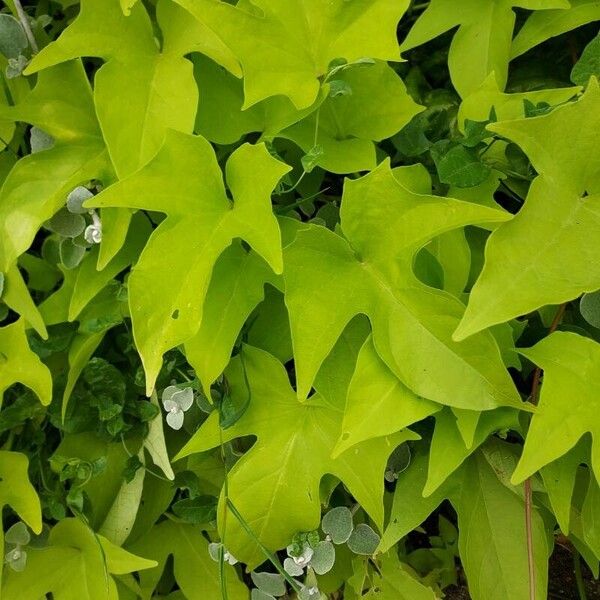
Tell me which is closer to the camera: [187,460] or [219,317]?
[219,317]

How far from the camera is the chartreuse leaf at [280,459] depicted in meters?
0.63

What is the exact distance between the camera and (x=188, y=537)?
86 centimetres

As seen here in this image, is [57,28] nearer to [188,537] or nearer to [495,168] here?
[495,168]

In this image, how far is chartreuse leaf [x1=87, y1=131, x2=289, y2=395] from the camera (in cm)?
53

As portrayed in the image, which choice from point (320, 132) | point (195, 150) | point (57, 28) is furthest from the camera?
point (57, 28)

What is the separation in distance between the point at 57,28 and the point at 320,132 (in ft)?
1.21

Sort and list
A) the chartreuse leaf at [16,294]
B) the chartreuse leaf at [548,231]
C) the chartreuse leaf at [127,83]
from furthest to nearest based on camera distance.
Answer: the chartreuse leaf at [16,294], the chartreuse leaf at [127,83], the chartreuse leaf at [548,231]

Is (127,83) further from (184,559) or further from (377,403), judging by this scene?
(184,559)

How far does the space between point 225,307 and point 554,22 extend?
17.4 inches

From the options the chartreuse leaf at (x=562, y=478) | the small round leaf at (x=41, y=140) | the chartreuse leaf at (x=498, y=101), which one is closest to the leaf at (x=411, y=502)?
the chartreuse leaf at (x=562, y=478)

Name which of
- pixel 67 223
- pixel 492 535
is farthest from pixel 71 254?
pixel 492 535

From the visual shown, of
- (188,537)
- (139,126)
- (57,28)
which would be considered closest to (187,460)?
(188,537)

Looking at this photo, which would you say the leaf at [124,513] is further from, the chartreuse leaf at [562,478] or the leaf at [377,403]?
the chartreuse leaf at [562,478]

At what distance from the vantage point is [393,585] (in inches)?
31.0
